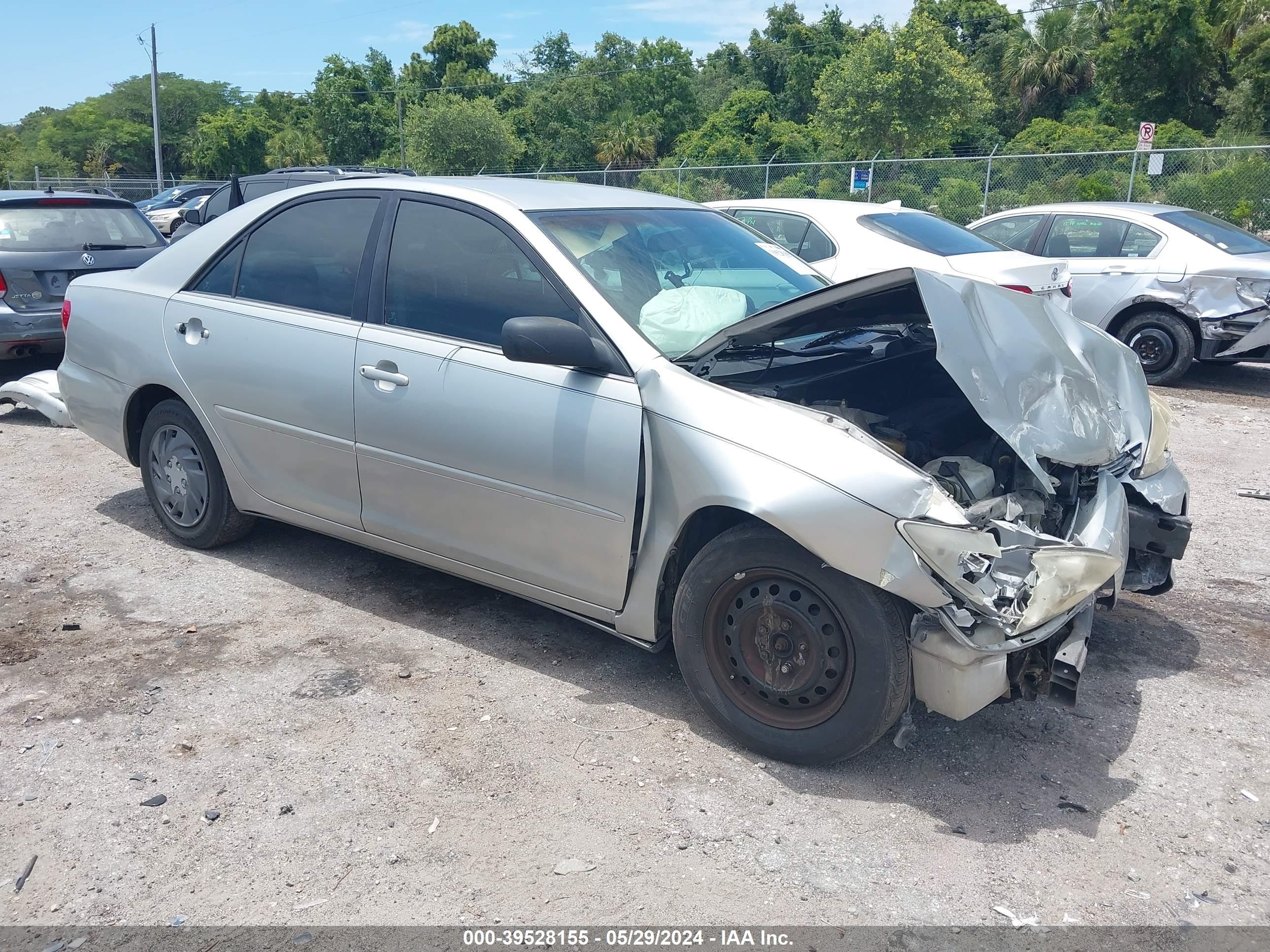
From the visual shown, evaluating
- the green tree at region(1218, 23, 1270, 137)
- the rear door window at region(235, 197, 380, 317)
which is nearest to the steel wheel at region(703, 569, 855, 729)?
the rear door window at region(235, 197, 380, 317)

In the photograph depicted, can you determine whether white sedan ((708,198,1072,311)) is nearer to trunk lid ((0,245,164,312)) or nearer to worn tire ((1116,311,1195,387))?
worn tire ((1116,311,1195,387))

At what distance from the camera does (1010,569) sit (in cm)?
300

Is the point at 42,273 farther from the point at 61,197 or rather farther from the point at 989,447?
the point at 989,447

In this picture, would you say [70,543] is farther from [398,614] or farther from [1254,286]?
[1254,286]

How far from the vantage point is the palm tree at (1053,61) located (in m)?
49.3

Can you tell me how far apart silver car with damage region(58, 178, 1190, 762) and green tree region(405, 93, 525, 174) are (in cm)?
4399

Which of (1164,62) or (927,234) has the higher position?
(1164,62)

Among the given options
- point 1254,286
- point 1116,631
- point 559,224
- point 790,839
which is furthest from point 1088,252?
point 790,839

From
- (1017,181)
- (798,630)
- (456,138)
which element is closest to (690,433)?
(798,630)

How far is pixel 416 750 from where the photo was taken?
341cm

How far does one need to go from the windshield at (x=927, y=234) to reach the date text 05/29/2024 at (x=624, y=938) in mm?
6789

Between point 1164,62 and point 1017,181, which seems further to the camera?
point 1164,62

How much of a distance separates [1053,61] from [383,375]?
175ft

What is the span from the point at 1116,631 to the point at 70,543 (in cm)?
495
